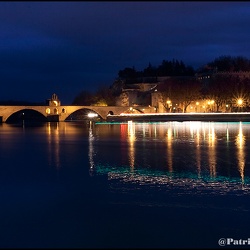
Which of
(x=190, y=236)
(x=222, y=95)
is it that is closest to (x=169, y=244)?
(x=190, y=236)

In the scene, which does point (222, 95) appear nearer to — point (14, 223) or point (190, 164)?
point (190, 164)

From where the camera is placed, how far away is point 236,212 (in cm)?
1006

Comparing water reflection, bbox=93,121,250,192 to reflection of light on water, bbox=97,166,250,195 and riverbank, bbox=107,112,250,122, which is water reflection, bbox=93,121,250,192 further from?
riverbank, bbox=107,112,250,122

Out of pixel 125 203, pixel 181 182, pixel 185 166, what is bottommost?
pixel 125 203

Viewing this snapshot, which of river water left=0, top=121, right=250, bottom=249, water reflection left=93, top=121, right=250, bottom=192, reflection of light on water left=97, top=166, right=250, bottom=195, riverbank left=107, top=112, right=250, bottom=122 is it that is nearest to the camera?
river water left=0, top=121, right=250, bottom=249

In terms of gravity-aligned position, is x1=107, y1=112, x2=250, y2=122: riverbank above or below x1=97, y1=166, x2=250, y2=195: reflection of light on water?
above

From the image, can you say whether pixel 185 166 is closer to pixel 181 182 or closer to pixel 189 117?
pixel 181 182

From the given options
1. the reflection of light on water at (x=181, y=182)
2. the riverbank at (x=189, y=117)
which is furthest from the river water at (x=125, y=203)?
the riverbank at (x=189, y=117)

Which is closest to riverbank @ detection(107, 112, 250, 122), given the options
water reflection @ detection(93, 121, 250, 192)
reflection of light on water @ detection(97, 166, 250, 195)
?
water reflection @ detection(93, 121, 250, 192)

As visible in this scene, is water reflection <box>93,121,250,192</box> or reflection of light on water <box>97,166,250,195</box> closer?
reflection of light on water <box>97,166,250,195</box>

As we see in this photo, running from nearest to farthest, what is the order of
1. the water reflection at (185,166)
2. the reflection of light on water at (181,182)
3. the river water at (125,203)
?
the river water at (125,203) < the reflection of light on water at (181,182) < the water reflection at (185,166)

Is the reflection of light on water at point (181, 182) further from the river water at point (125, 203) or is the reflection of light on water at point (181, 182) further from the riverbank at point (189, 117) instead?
the riverbank at point (189, 117)

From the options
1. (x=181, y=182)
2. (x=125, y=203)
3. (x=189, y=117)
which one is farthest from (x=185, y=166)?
(x=189, y=117)

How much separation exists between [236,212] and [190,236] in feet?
6.08
